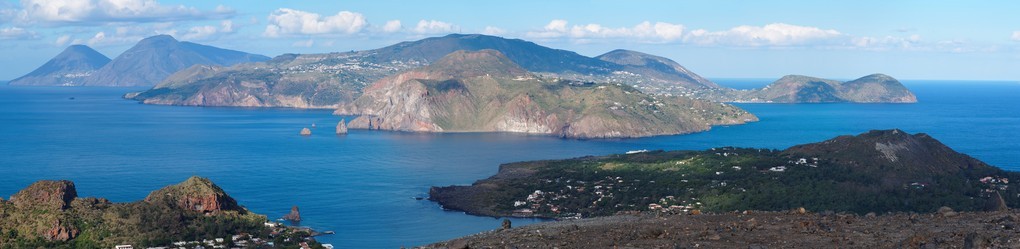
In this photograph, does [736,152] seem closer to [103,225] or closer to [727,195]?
[727,195]

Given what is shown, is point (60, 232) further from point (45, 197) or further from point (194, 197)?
point (194, 197)

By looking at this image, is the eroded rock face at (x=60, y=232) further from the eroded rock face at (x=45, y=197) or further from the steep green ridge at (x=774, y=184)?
the steep green ridge at (x=774, y=184)

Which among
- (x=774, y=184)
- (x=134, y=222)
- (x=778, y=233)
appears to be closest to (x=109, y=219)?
(x=134, y=222)

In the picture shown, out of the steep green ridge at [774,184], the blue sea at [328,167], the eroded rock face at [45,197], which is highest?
the eroded rock face at [45,197]

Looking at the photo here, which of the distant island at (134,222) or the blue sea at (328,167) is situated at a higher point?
the distant island at (134,222)

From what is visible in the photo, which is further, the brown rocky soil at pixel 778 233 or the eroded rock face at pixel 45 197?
the eroded rock face at pixel 45 197

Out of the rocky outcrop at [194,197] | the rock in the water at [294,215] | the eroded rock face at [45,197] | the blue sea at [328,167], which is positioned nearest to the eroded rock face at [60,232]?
the eroded rock face at [45,197]

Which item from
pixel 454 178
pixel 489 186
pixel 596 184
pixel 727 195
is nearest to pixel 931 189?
pixel 727 195
